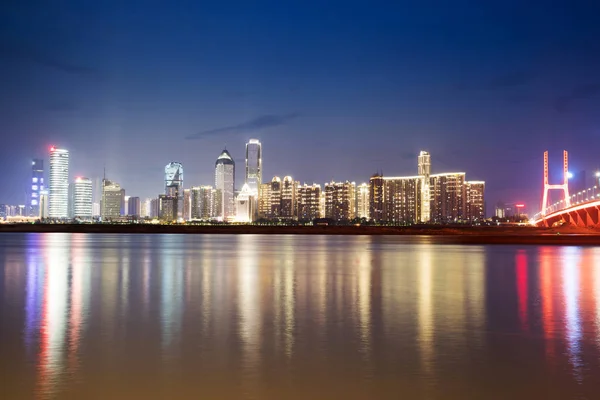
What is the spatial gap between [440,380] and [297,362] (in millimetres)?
2325

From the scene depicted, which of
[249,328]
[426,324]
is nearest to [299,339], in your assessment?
[249,328]

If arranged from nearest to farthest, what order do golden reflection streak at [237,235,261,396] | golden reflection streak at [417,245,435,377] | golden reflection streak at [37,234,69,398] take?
golden reflection streak at [37,234,69,398]
golden reflection streak at [237,235,261,396]
golden reflection streak at [417,245,435,377]

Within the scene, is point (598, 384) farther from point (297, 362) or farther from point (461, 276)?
point (461, 276)

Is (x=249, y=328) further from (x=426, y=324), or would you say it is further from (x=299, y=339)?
(x=426, y=324)

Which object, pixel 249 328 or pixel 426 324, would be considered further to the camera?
pixel 426 324

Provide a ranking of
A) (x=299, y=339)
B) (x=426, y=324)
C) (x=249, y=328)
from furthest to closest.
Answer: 1. (x=426, y=324)
2. (x=249, y=328)
3. (x=299, y=339)

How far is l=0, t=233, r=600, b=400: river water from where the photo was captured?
324 inches

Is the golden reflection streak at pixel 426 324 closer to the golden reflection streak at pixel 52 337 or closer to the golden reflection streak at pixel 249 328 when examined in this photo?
the golden reflection streak at pixel 249 328

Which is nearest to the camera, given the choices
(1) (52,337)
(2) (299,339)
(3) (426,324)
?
(2) (299,339)

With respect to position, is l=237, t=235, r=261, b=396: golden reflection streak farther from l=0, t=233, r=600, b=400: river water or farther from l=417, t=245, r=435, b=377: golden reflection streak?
l=417, t=245, r=435, b=377: golden reflection streak

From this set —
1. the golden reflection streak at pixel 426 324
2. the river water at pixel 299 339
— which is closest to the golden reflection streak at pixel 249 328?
the river water at pixel 299 339

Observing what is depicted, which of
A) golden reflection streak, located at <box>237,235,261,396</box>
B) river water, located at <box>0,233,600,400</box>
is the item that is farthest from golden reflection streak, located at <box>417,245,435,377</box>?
golden reflection streak, located at <box>237,235,261,396</box>

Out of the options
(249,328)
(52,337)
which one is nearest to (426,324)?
(249,328)

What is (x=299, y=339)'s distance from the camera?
11.7m
